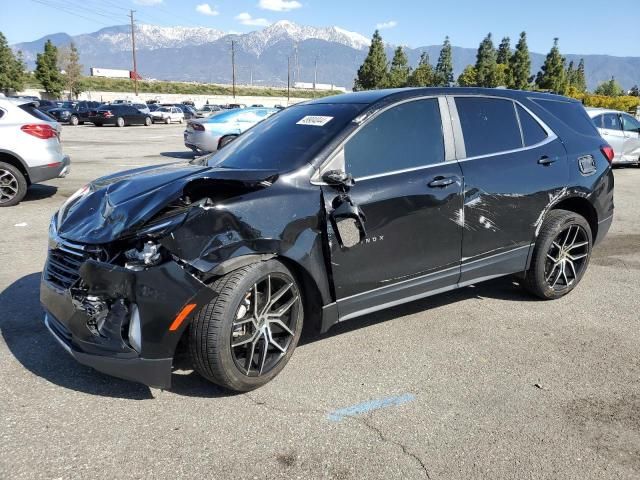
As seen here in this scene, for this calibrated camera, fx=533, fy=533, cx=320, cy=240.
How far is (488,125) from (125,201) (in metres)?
2.83

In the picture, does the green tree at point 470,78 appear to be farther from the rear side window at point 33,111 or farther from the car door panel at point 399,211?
the car door panel at point 399,211

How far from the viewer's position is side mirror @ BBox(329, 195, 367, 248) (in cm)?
331

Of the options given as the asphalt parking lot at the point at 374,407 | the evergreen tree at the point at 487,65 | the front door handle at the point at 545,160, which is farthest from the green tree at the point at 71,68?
the front door handle at the point at 545,160

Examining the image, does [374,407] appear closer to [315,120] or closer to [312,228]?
[312,228]

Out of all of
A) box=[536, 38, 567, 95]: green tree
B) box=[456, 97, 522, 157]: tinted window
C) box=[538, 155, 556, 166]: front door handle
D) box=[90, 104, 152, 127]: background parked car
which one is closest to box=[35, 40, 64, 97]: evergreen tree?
box=[90, 104, 152, 127]: background parked car

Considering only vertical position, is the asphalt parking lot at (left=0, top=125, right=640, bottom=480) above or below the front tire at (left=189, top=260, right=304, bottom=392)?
below

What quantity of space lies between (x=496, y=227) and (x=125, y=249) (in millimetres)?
2753

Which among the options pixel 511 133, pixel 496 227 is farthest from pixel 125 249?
pixel 511 133

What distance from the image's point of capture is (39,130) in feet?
27.9

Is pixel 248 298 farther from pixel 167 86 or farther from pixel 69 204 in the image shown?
pixel 167 86

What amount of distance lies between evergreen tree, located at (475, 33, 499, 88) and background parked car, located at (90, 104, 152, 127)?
44.5 metres

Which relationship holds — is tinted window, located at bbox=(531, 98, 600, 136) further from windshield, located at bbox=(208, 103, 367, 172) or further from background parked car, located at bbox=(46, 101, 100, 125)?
background parked car, located at bbox=(46, 101, 100, 125)

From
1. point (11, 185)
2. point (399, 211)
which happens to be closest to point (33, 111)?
point (11, 185)

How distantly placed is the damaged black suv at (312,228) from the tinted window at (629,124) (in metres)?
11.8
